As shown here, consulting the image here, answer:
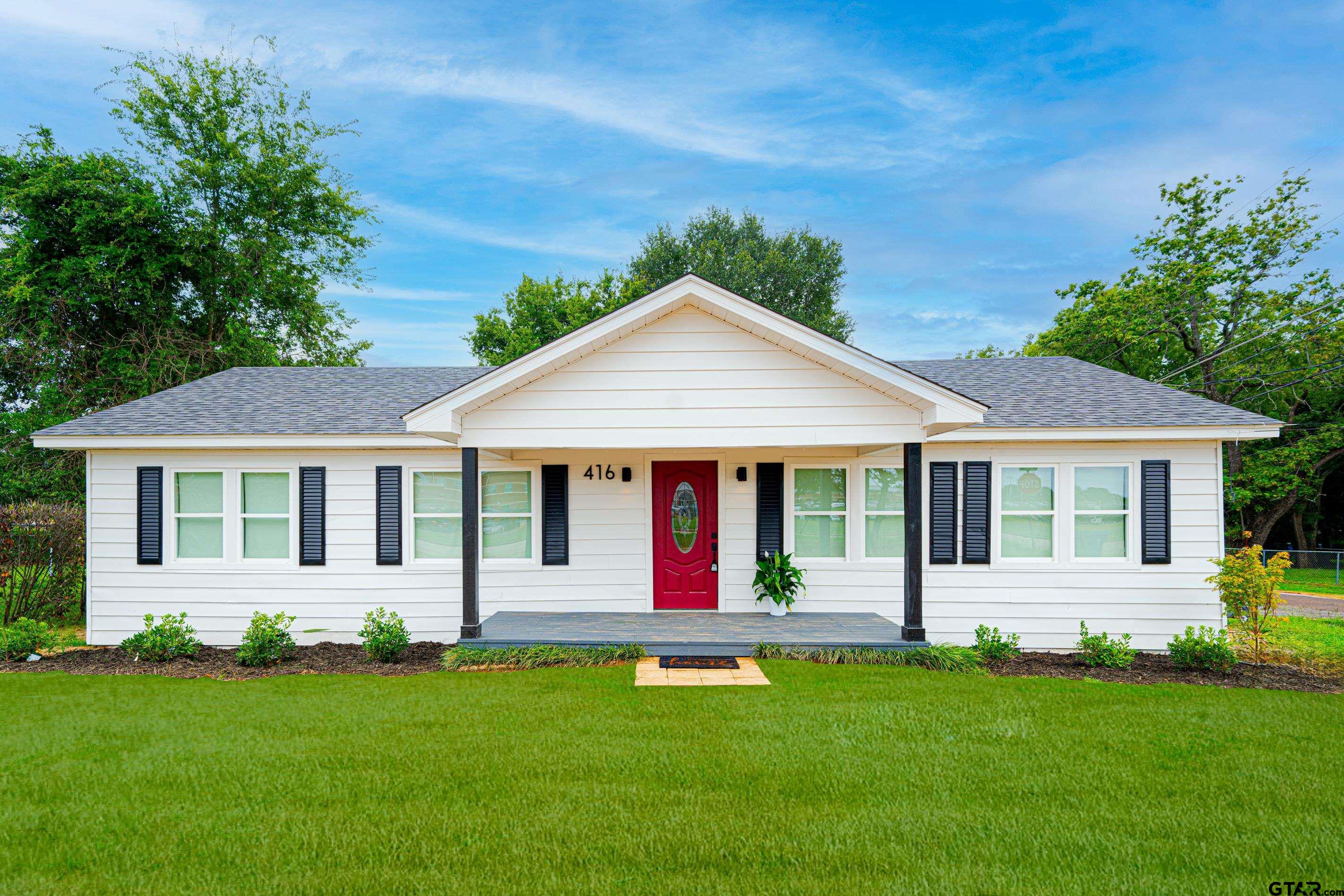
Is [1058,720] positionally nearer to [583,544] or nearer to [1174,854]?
[1174,854]

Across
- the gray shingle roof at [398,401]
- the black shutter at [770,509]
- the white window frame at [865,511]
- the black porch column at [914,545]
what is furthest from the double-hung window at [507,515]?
the black porch column at [914,545]

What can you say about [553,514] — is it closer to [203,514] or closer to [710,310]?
[710,310]

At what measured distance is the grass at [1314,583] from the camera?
18312 mm

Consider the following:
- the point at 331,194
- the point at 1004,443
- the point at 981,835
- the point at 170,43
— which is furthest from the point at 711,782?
the point at 170,43

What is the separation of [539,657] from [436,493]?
323 centimetres

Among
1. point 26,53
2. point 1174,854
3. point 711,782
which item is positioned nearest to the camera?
point 1174,854

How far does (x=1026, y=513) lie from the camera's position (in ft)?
30.9

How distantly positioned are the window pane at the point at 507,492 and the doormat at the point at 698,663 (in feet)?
10.7

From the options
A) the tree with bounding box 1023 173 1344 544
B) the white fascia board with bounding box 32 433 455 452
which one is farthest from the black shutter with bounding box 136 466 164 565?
the tree with bounding box 1023 173 1344 544

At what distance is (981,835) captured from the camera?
3.76 metres

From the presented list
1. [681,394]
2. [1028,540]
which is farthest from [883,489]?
[681,394]

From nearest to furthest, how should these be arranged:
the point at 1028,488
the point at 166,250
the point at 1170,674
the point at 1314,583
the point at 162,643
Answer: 1. the point at 1170,674
2. the point at 162,643
3. the point at 1028,488
4. the point at 166,250
5. the point at 1314,583

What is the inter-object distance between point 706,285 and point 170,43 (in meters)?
20.9

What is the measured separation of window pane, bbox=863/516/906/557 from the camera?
9.69m
